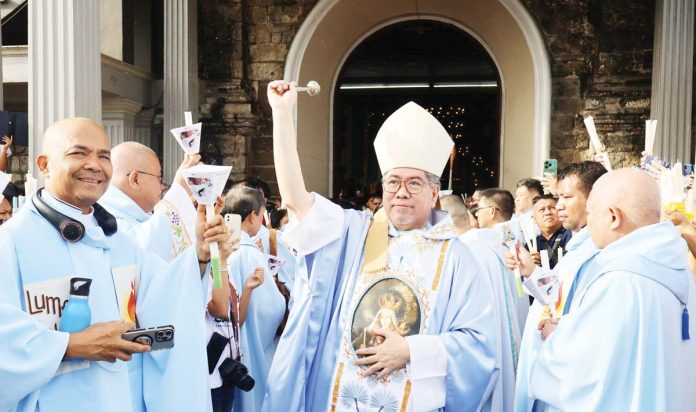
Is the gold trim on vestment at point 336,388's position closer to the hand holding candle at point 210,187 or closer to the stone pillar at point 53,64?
the hand holding candle at point 210,187

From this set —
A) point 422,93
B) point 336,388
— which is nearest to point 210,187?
point 336,388

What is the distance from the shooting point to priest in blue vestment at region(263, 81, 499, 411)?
8.96 feet

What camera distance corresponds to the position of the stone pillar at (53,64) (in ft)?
22.4

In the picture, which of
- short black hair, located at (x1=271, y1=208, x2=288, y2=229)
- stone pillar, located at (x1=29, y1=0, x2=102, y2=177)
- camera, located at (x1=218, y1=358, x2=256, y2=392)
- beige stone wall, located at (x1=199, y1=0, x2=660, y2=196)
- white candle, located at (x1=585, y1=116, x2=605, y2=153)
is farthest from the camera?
beige stone wall, located at (x1=199, y1=0, x2=660, y2=196)

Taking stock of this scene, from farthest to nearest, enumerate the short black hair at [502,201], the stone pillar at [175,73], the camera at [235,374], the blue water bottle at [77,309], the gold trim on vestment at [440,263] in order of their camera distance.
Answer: the stone pillar at [175,73], the short black hair at [502,201], the camera at [235,374], the gold trim on vestment at [440,263], the blue water bottle at [77,309]

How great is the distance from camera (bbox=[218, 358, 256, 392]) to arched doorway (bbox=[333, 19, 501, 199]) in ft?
29.8

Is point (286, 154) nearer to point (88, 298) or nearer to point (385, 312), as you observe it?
point (385, 312)

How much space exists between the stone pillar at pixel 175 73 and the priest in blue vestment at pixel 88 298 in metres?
8.05

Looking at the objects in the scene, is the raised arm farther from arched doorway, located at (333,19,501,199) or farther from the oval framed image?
arched doorway, located at (333,19,501,199)

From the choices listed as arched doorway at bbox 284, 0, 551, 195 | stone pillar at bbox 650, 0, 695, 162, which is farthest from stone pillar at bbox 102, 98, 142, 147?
stone pillar at bbox 650, 0, 695, 162

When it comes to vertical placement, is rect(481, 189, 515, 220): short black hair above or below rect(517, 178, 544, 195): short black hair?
below

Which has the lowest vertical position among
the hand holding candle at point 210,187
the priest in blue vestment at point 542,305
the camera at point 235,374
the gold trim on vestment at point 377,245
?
the camera at point 235,374

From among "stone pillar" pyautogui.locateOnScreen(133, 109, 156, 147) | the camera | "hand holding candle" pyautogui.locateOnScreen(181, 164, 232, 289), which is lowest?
the camera

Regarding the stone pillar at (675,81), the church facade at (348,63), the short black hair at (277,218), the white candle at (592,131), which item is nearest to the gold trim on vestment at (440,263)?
the white candle at (592,131)
